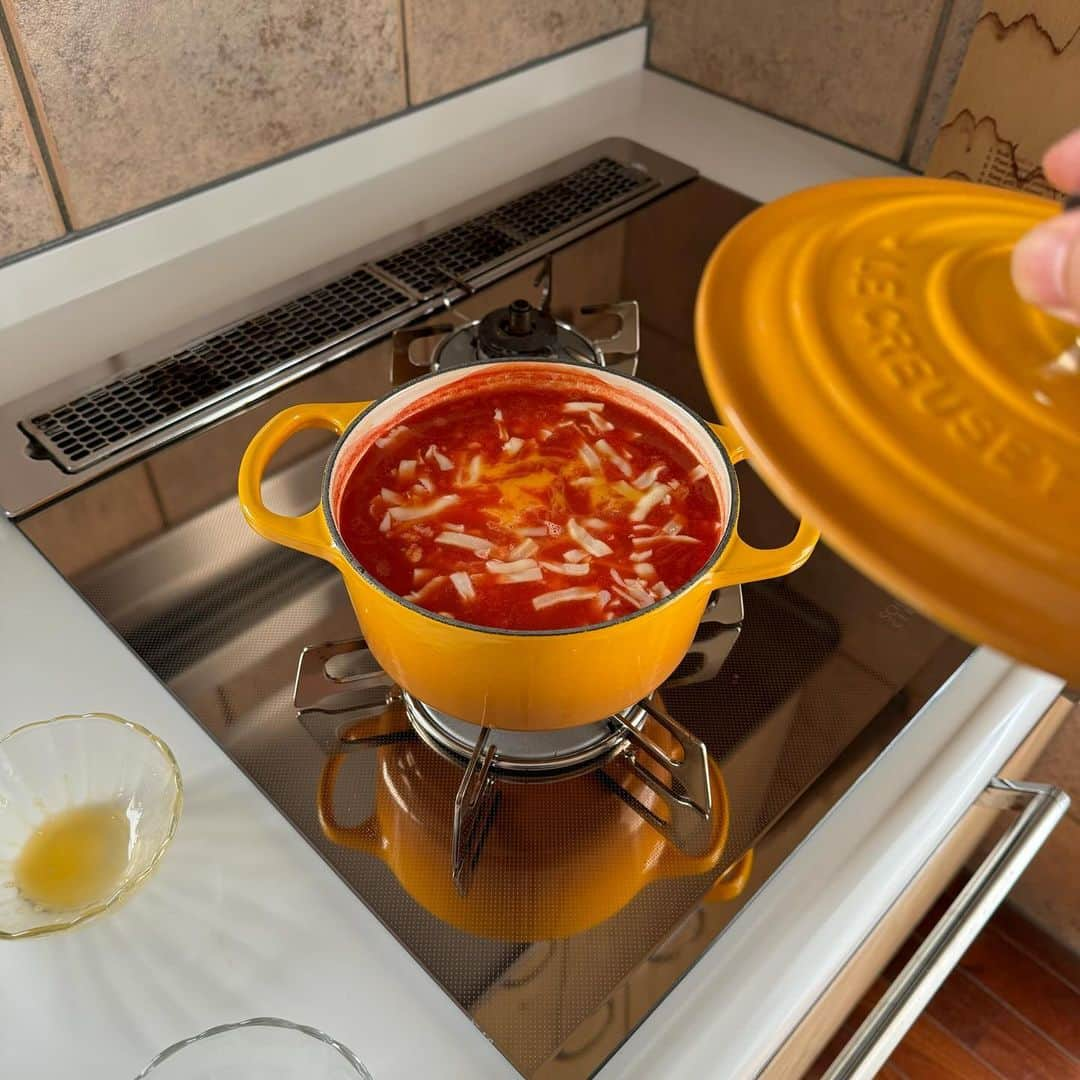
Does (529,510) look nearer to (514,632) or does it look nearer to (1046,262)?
(514,632)

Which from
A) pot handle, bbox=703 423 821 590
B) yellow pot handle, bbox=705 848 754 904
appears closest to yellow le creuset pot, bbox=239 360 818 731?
pot handle, bbox=703 423 821 590

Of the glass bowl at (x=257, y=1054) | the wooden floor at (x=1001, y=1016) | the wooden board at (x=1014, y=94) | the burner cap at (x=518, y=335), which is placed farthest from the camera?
the wooden floor at (x=1001, y=1016)

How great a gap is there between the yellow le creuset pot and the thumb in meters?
0.24

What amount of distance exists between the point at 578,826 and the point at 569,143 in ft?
2.99

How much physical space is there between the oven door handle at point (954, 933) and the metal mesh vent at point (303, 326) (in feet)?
2.14

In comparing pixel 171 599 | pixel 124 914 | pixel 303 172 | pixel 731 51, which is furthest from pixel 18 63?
pixel 731 51

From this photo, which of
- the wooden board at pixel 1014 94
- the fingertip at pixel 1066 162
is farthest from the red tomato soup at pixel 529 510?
the wooden board at pixel 1014 94

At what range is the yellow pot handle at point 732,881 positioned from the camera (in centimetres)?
60

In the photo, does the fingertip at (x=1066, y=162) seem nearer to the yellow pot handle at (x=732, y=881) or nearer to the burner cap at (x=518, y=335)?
the yellow pot handle at (x=732, y=881)

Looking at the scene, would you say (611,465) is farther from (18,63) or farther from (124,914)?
(18,63)

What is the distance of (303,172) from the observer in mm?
1149

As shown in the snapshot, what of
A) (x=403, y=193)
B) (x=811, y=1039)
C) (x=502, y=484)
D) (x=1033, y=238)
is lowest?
(x=811, y=1039)

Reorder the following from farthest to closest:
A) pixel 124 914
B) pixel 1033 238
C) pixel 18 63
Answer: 1. pixel 18 63
2. pixel 124 914
3. pixel 1033 238

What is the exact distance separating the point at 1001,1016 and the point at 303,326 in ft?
4.12
